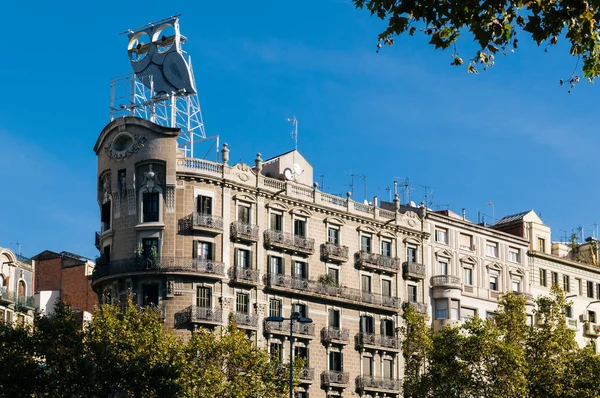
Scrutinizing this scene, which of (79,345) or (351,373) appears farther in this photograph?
(351,373)

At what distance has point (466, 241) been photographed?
317 ft

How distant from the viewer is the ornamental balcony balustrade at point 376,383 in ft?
281

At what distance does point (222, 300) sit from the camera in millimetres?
79438

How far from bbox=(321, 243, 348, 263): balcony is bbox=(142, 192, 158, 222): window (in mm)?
12991

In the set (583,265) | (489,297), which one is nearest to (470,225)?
(489,297)

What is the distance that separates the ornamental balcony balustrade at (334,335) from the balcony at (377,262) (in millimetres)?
5441

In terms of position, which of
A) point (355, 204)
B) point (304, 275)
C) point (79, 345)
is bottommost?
point (79, 345)

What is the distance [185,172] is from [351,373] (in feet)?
61.3

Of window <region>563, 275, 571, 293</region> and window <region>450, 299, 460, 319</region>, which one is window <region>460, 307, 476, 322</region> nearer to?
window <region>450, 299, 460, 319</region>

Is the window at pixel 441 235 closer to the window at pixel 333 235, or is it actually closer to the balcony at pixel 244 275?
the window at pixel 333 235

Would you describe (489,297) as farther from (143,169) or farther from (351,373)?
(143,169)

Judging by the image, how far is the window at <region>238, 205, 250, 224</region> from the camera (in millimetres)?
82375

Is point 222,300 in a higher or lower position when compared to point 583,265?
lower

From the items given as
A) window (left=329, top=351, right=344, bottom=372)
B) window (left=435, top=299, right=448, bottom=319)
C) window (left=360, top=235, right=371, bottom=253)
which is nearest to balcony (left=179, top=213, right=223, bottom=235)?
window (left=329, top=351, right=344, bottom=372)
